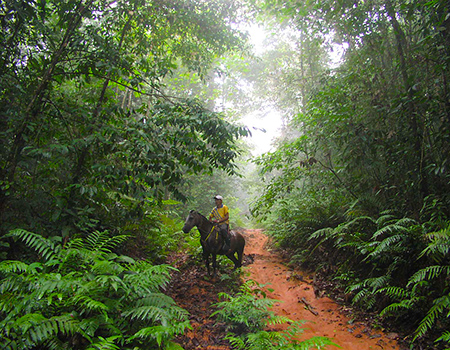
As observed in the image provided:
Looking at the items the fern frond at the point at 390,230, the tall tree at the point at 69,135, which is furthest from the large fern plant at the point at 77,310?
the fern frond at the point at 390,230

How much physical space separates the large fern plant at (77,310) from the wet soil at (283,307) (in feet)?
4.44

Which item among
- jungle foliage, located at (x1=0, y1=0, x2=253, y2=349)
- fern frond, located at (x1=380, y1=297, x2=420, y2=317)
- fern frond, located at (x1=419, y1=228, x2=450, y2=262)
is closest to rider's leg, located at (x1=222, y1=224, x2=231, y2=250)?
jungle foliage, located at (x1=0, y1=0, x2=253, y2=349)

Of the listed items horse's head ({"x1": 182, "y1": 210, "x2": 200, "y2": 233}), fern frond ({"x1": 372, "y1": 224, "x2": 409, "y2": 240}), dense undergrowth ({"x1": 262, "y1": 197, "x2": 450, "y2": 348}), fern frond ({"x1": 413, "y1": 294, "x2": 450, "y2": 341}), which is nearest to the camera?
fern frond ({"x1": 413, "y1": 294, "x2": 450, "y2": 341})

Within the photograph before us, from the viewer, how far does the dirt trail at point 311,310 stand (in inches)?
161

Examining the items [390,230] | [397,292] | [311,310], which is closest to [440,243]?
[390,230]

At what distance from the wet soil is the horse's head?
142 cm

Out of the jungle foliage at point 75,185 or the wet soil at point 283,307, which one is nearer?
the jungle foliage at point 75,185

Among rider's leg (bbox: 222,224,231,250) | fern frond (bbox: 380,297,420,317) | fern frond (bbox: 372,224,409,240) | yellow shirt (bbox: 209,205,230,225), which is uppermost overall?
fern frond (bbox: 372,224,409,240)

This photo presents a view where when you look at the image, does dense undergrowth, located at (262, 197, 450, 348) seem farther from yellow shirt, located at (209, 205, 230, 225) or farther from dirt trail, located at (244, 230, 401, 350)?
yellow shirt, located at (209, 205, 230, 225)

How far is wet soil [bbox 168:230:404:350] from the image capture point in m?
4.05

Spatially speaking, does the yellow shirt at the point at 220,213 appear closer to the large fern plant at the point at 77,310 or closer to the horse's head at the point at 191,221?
the horse's head at the point at 191,221

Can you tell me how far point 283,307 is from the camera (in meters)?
5.81

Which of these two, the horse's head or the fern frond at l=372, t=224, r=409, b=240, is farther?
the horse's head

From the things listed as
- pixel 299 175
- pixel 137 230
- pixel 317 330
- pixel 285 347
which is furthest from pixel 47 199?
pixel 299 175
